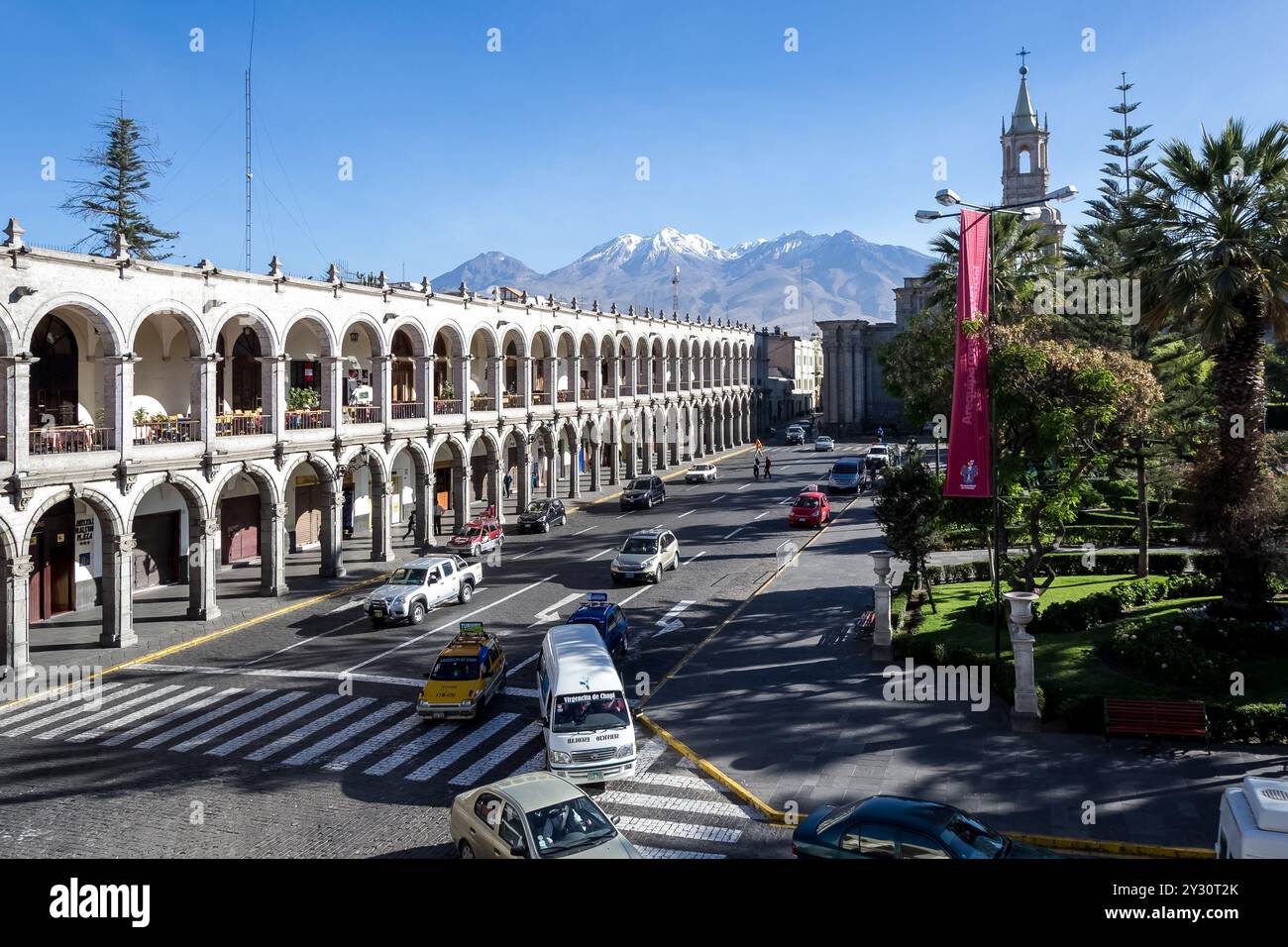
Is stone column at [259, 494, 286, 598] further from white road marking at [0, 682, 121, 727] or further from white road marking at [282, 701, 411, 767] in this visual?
white road marking at [282, 701, 411, 767]

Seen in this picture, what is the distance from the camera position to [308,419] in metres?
36.3

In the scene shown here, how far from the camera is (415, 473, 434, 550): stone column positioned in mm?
42219

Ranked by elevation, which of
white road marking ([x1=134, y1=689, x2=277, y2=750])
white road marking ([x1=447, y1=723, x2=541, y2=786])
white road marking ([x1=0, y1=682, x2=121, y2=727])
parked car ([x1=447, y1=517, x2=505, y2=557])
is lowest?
white road marking ([x1=0, y1=682, x2=121, y2=727])

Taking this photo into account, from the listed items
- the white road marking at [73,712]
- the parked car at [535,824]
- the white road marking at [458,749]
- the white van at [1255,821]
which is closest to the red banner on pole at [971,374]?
the white van at [1255,821]

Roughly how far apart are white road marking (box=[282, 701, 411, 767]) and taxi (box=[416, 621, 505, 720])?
1.21 meters

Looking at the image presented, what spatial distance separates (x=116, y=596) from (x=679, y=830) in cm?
2088

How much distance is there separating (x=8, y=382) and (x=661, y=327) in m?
53.9

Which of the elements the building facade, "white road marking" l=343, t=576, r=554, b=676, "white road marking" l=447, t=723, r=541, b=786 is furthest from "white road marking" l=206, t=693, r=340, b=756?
the building facade

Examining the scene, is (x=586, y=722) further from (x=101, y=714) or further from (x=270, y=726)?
(x=101, y=714)

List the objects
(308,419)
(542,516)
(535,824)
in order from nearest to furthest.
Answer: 1. (535,824)
2. (308,419)
3. (542,516)

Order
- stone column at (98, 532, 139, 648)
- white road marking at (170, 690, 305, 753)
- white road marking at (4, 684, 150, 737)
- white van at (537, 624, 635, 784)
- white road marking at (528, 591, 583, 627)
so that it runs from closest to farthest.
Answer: white van at (537, 624, 635, 784)
white road marking at (170, 690, 305, 753)
white road marking at (4, 684, 150, 737)
stone column at (98, 532, 139, 648)
white road marking at (528, 591, 583, 627)

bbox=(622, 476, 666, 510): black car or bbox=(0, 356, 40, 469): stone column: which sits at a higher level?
bbox=(0, 356, 40, 469): stone column

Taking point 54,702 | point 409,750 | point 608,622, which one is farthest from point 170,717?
point 608,622
